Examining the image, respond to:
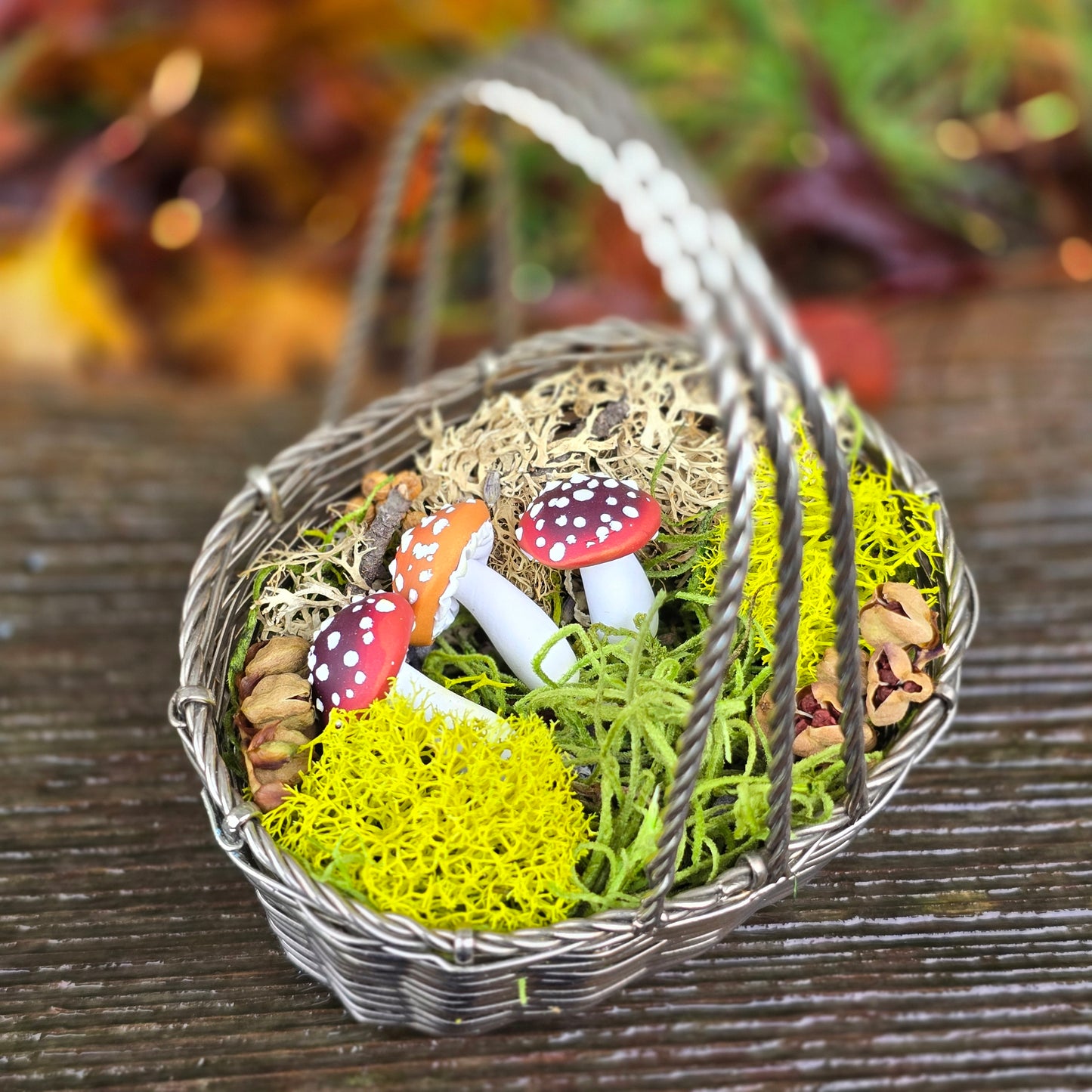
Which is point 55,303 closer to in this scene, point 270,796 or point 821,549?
point 270,796

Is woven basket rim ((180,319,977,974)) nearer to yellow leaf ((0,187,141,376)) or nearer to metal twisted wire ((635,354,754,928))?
metal twisted wire ((635,354,754,928))

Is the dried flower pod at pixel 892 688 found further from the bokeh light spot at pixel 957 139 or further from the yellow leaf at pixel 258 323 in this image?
the bokeh light spot at pixel 957 139

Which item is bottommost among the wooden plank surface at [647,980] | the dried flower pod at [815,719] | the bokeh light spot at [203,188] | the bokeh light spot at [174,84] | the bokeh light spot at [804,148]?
the wooden plank surface at [647,980]

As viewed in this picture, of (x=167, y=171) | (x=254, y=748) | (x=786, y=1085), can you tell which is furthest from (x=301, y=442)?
(x=167, y=171)

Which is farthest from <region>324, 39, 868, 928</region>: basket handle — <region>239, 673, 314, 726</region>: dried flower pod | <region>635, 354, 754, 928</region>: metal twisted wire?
<region>239, 673, 314, 726</region>: dried flower pod

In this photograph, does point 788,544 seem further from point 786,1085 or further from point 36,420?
point 36,420

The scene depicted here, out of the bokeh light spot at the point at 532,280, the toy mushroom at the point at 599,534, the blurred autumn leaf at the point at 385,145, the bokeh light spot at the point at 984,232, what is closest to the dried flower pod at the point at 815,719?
the toy mushroom at the point at 599,534
